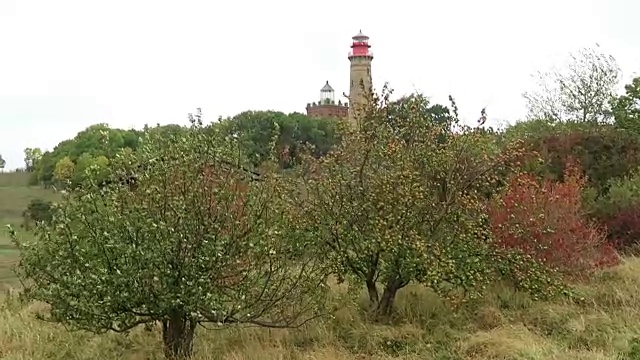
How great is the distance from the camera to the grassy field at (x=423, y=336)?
353 inches

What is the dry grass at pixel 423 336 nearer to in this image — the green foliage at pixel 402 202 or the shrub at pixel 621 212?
the green foliage at pixel 402 202

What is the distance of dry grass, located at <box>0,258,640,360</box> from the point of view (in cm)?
898

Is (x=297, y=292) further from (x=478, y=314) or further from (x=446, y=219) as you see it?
(x=478, y=314)

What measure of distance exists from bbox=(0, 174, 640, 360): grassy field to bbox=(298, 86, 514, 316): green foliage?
0.57 metres

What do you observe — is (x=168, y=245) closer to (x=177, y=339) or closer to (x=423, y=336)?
(x=177, y=339)

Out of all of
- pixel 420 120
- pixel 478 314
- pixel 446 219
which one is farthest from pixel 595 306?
pixel 420 120

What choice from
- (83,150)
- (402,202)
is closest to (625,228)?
(402,202)

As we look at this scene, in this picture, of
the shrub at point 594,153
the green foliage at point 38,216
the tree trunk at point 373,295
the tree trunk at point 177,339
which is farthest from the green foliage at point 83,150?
the shrub at point 594,153

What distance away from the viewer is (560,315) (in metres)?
10.4

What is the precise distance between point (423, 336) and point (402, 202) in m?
2.02

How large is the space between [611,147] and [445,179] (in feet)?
32.7

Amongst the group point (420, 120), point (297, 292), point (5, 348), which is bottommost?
point (5, 348)

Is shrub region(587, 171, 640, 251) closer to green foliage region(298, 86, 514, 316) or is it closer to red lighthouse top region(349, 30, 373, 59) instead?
green foliage region(298, 86, 514, 316)

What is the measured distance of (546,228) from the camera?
10984 mm
